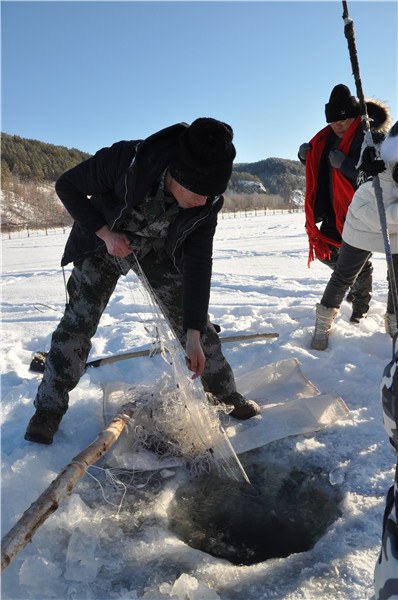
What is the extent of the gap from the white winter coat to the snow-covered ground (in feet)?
2.82

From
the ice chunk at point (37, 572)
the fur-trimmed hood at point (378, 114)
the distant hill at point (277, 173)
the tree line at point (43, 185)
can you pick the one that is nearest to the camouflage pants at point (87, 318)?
the ice chunk at point (37, 572)

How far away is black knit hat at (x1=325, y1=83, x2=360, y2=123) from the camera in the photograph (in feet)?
9.99

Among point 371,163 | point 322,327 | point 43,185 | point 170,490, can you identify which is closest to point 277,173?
point 43,185

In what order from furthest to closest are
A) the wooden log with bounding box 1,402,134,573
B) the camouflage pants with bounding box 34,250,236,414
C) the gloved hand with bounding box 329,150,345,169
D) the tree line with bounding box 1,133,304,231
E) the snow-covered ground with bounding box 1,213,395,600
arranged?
1. the tree line with bounding box 1,133,304,231
2. the gloved hand with bounding box 329,150,345,169
3. the camouflage pants with bounding box 34,250,236,414
4. the snow-covered ground with bounding box 1,213,395,600
5. the wooden log with bounding box 1,402,134,573

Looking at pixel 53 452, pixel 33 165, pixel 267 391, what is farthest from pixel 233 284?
pixel 33 165

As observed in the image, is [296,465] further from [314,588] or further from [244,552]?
[314,588]

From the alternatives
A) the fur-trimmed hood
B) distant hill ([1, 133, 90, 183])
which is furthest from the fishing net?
distant hill ([1, 133, 90, 183])

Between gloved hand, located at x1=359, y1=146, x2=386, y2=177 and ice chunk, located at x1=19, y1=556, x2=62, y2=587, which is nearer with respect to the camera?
ice chunk, located at x1=19, y1=556, x2=62, y2=587

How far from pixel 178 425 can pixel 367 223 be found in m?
1.81

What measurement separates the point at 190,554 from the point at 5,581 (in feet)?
2.18

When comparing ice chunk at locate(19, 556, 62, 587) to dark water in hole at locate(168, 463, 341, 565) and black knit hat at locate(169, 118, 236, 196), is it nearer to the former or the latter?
dark water in hole at locate(168, 463, 341, 565)

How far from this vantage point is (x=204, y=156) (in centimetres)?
182

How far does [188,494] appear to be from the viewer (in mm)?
2020

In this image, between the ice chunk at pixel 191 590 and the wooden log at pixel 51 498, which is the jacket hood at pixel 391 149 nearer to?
the ice chunk at pixel 191 590
